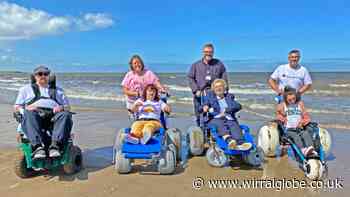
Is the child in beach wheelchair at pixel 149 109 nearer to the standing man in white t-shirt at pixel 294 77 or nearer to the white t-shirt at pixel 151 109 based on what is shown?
the white t-shirt at pixel 151 109

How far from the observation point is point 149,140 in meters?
5.22

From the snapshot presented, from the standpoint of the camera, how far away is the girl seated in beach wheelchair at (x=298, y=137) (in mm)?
4932

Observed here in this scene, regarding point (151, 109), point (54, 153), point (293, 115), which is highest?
point (151, 109)

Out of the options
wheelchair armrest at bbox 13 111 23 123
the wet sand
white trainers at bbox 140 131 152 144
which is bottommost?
the wet sand

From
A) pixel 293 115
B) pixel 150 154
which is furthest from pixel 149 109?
pixel 293 115

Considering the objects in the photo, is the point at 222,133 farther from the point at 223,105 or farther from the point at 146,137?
the point at 146,137

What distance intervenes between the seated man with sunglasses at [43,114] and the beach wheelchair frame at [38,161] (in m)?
0.08

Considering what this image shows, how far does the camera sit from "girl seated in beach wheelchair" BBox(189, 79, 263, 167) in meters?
5.29

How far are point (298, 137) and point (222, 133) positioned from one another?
110 centimetres

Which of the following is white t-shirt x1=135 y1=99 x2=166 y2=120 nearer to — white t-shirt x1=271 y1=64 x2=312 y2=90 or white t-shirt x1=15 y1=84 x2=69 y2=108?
Result: white t-shirt x1=15 y1=84 x2=69 y2=108

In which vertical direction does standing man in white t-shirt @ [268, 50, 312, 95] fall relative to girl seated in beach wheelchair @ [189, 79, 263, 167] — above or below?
above

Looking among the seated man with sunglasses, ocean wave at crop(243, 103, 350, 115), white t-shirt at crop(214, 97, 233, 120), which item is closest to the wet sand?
the seated man with sunglasses

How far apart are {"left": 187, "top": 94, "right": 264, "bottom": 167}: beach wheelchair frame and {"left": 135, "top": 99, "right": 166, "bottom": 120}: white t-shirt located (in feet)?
2.05

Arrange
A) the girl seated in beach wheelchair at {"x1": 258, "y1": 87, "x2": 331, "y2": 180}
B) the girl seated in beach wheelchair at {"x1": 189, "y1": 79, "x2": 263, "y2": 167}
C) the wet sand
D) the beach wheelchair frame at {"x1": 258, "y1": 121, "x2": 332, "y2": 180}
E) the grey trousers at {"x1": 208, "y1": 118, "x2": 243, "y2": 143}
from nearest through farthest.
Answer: the wet sand, the beach wheelchair frame at {"x1": 258, "y1": 121, "x2": 332, "y2": 180}, the girl seated in beach wheelchair at {"x1": 258, "y1": 87, "x2": 331, "y2": 180}, the girl seated in beach wheelchair at {"x1": 189, "y1": 79, "x2": 263, "y2": 167}, the grey trousers at {"x1": 208, "y1": 118, "x2": 243, "y2": 143}
